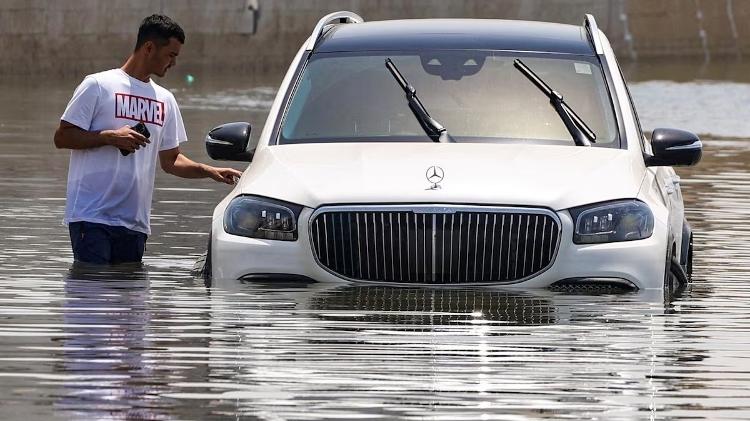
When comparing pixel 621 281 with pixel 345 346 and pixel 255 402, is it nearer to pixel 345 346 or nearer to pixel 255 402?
pixel 345 346

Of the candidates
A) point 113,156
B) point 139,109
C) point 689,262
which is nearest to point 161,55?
point 139,109

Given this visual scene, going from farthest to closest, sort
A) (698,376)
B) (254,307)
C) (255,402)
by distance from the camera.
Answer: (254,307) → (698,376) → (255,402)

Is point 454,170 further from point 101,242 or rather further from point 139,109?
point 101,242

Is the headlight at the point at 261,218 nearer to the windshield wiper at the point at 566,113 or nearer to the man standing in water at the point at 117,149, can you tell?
the man standing in water at the point at 117,149

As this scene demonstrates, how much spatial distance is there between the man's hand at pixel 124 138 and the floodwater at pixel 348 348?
61cm

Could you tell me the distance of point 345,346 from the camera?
311 inches

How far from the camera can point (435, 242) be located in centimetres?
884

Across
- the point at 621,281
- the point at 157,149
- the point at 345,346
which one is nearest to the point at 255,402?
the point at 345,346

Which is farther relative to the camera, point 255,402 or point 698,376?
point 698,376

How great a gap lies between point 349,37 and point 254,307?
2.30 metres

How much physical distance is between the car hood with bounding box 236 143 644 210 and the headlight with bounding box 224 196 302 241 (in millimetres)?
43

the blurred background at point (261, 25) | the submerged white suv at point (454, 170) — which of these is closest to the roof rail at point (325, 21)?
the submerged white suv at point (454, 170)

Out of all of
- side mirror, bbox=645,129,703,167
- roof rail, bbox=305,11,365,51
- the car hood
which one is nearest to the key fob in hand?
roof rail, bbox=305,11,365,51

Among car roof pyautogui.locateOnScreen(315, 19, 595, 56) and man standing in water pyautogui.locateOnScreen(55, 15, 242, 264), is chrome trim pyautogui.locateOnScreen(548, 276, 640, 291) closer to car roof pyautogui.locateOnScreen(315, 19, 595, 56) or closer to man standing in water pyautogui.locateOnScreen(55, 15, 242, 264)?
car roof pyautogui.locateOnScreen(315, 19, 595, 56)
